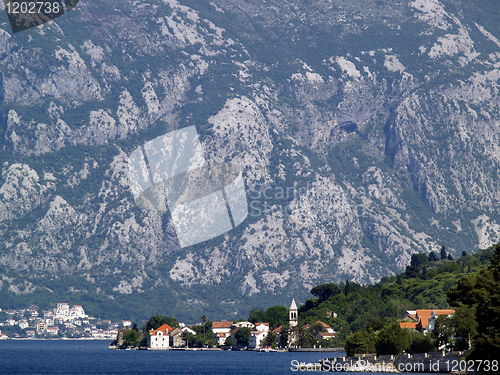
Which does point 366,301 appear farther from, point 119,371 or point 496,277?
point 496,277

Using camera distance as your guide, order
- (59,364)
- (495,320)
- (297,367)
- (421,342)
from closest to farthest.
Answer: (495,320) < (421,342) < (297,367) < (59,364)

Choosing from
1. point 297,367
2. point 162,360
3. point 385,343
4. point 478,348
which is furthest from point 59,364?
point 478,348

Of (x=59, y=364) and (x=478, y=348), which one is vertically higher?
(x=478, y=348)

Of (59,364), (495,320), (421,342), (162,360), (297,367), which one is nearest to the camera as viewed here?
(495,320)

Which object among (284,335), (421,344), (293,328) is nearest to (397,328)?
(421,344)

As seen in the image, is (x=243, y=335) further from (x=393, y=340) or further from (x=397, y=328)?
(x=397, y=328)

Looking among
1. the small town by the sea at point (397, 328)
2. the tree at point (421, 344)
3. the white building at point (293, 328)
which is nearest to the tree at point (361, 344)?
the small town by the sea at point (397, 328)

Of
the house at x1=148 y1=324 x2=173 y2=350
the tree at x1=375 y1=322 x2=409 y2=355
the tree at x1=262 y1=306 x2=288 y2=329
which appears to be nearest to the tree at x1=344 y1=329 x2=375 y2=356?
the tree at x1=375 y1=322 x2=409 y2=355
